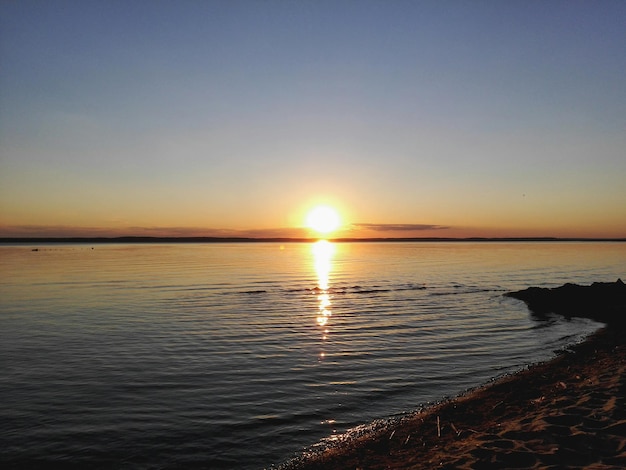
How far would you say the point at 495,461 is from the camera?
9.30 meters

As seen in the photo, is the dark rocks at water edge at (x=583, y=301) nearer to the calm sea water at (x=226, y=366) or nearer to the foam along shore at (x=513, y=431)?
the calm sea water at (x=226, y=366)

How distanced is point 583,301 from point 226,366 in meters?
31.5

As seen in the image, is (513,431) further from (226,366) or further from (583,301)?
(583,301)

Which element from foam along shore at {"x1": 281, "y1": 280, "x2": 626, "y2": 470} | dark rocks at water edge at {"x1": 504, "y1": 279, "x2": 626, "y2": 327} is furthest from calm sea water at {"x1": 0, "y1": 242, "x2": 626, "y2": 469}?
dark rocks at water edge at {"x1": 504, "y1": 279, "x2": 626, "y2": 327}

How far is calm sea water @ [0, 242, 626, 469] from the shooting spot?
12617mm

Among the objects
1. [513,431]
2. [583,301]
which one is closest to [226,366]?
[513,431]

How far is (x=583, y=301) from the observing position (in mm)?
38250

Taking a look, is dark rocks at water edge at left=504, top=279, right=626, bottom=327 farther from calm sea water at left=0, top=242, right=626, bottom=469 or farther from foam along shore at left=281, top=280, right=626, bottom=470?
foam along shore at left=281, top=280, right=626, bottom=470

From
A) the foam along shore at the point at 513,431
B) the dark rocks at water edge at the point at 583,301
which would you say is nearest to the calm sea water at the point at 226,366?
the foam along shore at the point at 513,431

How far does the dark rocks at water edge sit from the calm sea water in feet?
7.17

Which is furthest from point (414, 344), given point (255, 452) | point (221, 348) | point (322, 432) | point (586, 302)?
point (586, 302)

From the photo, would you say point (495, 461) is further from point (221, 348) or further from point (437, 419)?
point (221, 348)

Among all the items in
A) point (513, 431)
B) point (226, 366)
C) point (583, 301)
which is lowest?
point (226, 366)

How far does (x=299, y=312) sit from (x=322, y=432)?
21.3m
